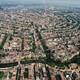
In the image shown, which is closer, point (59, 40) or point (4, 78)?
point (4, 78)

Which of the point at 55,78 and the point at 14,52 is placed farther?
the point at 14,52

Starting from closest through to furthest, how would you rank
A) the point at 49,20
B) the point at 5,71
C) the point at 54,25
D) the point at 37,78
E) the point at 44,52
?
1. the point at 37,78
2. the point at 5,71
3. the point at 44,52
4. the point at 54,25
5. the point at 49,20

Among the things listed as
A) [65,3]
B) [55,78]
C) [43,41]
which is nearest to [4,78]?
[55,78]

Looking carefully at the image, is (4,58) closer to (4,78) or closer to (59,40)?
(4,78)

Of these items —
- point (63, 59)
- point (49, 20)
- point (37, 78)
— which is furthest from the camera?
point (49, 20)

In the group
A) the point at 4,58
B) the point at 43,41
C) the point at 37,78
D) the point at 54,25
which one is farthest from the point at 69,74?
the point at 54,25

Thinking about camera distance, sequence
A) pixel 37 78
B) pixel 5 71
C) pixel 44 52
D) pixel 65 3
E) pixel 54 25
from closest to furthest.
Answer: pixel 37 78 → pixel 5 71 → pixel 44 52 → pixel 54 25 → pixel 65 3

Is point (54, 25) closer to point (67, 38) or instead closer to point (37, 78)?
point (67, 38)

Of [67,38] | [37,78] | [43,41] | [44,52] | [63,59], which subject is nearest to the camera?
[37,78]

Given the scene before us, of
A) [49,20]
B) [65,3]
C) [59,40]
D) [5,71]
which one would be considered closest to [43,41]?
[59,40]
